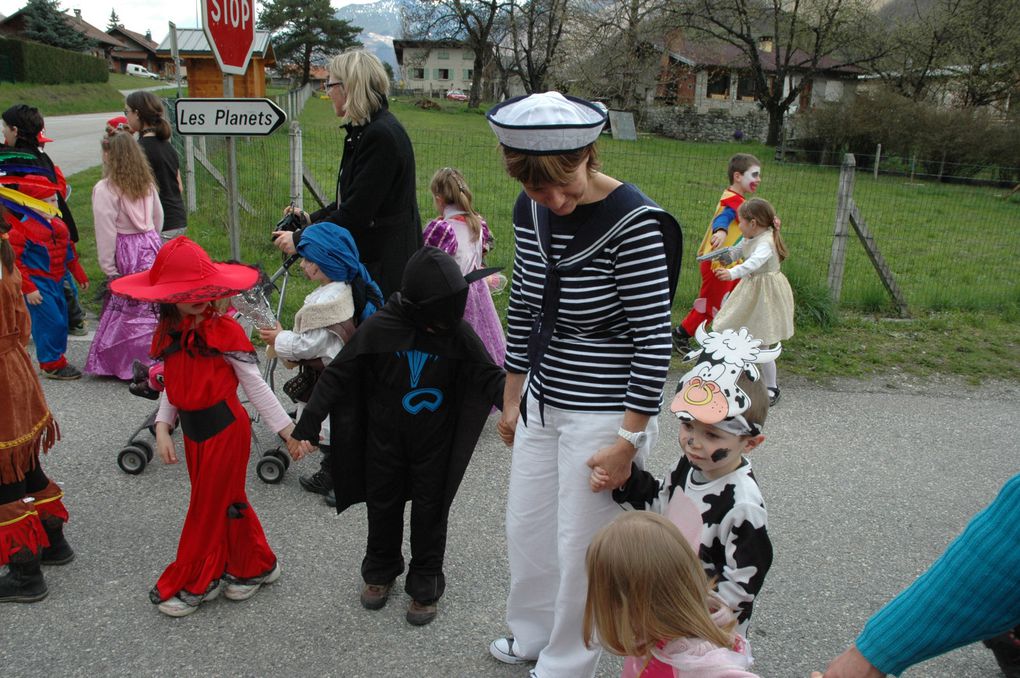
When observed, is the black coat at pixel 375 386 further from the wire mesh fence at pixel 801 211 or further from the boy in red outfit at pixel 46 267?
the wire mesh fence at pixel 801 211

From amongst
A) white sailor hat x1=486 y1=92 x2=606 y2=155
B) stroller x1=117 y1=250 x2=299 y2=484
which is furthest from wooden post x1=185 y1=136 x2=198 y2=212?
white sailor hat x1=486 y1=92 x2=606 y2=155

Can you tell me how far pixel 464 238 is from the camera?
5.33m

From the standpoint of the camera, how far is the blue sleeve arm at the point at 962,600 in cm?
→ 143

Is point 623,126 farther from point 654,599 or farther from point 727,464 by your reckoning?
point 654,599

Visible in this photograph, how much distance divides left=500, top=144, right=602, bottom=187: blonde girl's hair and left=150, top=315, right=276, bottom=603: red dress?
1509mm

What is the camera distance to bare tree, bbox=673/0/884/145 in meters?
34.7

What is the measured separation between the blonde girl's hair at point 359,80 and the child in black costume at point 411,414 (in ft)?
4.91

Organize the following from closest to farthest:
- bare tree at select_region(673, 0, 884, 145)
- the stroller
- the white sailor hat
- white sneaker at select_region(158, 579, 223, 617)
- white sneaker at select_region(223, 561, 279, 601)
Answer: the white sailor hat → white sneaker at select_region(158, 579, 223, 617) → white sneaker at select_region(223, 561, 279, 601) → the stroller → bare tree at select_region(673, 0, 884, 145)

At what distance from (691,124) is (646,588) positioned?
39.8 meters

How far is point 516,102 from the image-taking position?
89.5 inches

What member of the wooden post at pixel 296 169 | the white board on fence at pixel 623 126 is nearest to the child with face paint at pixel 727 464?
the wooden post at pixel 296 169

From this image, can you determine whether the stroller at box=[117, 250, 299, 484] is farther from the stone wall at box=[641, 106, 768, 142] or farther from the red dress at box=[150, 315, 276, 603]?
the stone wall at box=[641, 106, 768, 142]

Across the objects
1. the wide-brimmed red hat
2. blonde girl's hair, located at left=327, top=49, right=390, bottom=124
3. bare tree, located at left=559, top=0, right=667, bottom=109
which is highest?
bare tree, located at left=559, top=0, right=667, bottom=109

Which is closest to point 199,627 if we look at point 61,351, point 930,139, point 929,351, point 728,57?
point 61,351
